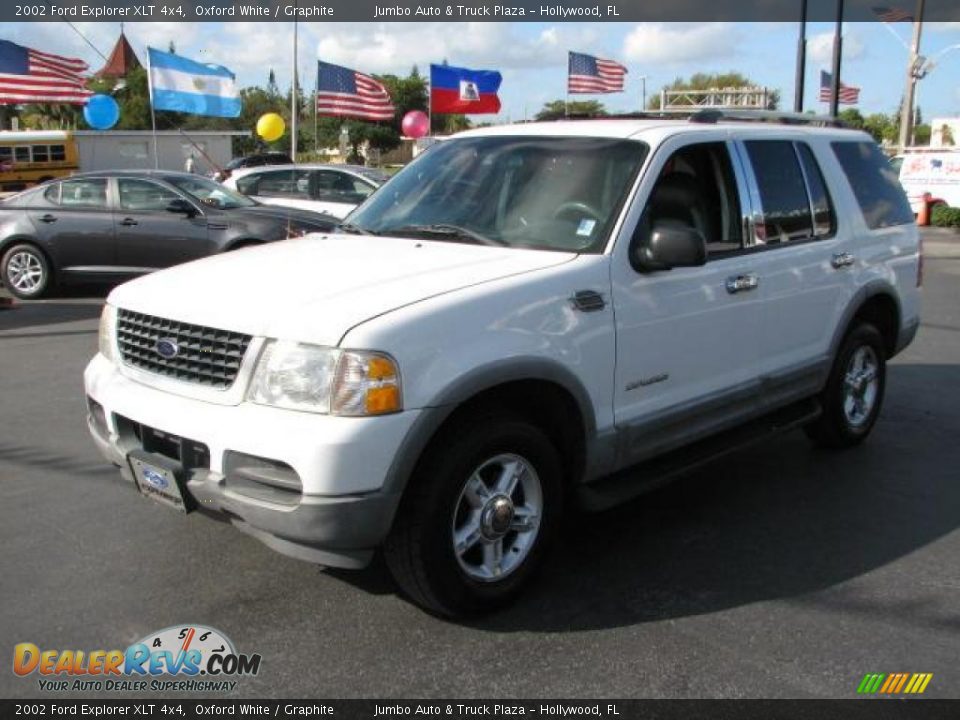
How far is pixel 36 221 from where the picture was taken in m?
11.7

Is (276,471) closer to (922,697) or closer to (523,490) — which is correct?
(523,490)

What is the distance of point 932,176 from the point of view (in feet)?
83.2

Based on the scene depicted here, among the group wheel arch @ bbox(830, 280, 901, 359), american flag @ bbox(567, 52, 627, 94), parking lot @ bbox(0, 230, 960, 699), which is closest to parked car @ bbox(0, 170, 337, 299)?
parking lot @ bbox(0, 230, 960, 699)

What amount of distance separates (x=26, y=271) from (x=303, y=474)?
33.7 ft

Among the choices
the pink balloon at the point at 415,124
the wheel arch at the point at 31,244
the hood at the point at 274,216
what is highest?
the pink balloon at the point at 415,124

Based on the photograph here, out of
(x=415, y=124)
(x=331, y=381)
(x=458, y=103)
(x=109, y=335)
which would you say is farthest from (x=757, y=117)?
(x=415, y=124)

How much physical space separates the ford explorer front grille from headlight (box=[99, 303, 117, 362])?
0.18 ft

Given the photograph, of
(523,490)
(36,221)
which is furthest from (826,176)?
(36,221)

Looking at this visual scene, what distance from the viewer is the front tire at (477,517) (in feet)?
10.9

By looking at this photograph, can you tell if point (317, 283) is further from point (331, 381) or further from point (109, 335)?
point (109, 335)

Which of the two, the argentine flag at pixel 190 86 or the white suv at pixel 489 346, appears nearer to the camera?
the white suv at pixel 489 346

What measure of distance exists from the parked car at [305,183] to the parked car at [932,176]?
17.2 meters
